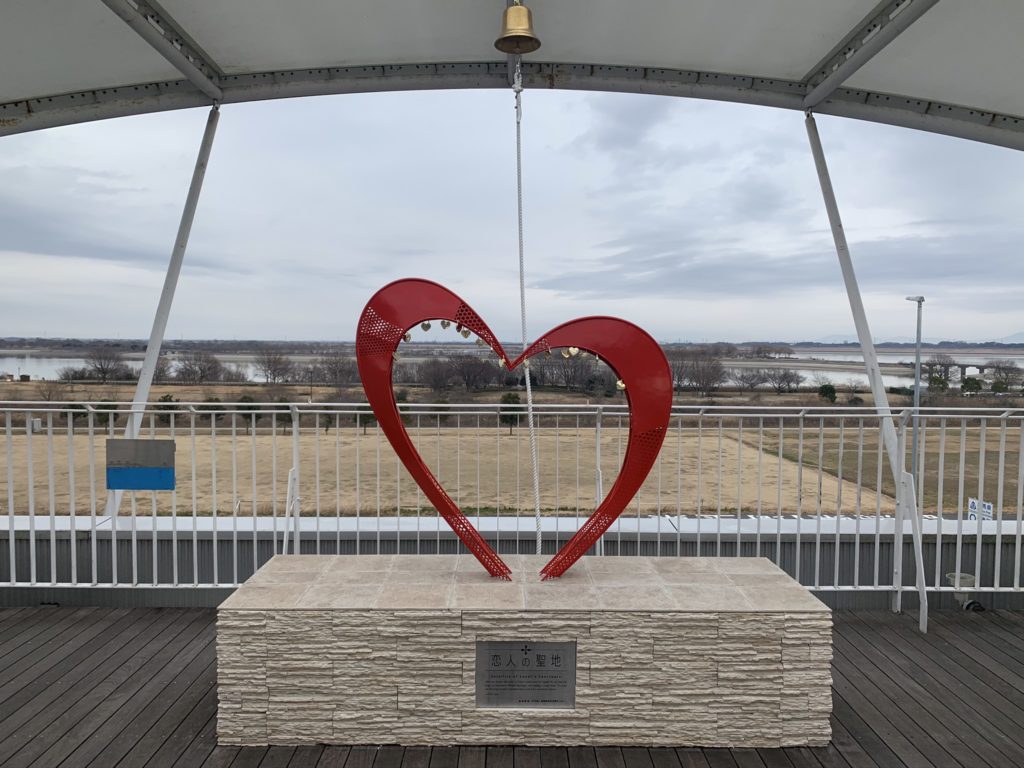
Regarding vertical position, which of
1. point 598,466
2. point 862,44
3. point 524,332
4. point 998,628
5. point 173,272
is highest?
point 862,44

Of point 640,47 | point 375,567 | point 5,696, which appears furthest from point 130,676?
point 640,47

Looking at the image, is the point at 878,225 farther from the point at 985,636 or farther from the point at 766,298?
the point at 985,636

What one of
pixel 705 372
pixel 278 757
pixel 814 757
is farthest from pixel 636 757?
pixel 705 372

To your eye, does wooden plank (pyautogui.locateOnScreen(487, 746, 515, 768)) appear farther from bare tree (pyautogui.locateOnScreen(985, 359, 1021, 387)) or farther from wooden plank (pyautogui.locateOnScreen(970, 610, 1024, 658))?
bare tree (pyautogui.locateOnScreen(985, 359, 1021, 387))

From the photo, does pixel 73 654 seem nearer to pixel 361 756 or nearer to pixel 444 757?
pixel 361 756

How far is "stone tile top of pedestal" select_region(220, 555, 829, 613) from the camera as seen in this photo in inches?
93.2

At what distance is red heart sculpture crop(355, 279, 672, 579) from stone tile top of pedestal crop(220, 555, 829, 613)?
0.89ft

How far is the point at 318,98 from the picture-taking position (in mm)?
4293

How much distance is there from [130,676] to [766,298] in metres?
7.10

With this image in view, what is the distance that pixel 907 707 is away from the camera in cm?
270

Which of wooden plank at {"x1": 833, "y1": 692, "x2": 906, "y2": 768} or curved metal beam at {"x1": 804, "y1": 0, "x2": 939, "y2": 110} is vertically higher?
curved metal beam at {"x1": 804, "y1": 0, "x2": 939, "y2": 110}

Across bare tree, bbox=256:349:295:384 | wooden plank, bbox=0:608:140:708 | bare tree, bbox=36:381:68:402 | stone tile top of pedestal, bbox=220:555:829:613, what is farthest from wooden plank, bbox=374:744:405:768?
bare tree, bbox=256:349:295:384

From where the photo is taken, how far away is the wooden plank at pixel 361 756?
2.24 meters

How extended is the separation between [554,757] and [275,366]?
5.17m
